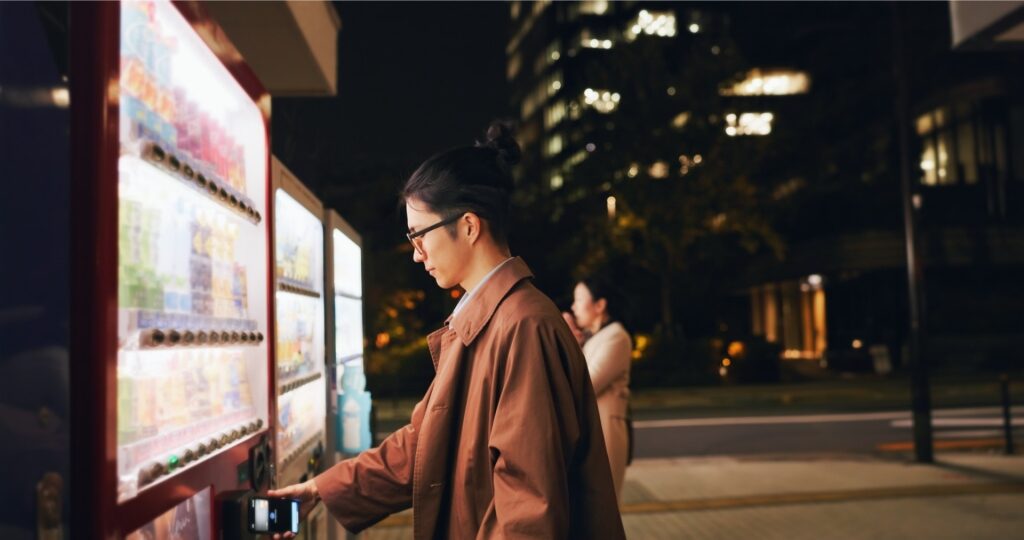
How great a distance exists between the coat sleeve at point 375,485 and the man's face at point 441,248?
0.36 meters

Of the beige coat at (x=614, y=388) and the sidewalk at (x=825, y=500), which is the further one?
the sidewalk at (x=825, y=500)

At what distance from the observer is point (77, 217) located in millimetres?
1592

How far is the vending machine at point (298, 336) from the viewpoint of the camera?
3.39m

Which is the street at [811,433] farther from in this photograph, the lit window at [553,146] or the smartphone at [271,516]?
the lit window at [553,146]

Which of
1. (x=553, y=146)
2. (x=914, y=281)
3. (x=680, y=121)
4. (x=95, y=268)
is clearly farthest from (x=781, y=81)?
(x=95, y=268)

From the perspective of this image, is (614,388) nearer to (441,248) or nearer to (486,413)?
(441,248)

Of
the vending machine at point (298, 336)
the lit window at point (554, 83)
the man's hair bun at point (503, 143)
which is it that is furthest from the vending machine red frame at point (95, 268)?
the lit window at point (554, 83)

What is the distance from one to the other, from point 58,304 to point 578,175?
24.6 m

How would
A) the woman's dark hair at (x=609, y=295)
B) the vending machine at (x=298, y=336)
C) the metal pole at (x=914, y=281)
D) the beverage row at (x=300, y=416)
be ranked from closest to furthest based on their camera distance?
the vending machine at (x=298, y=336), the beverage row at (x=300, y=416), the woman's dark hair at (x=609, y=295), the metal pole at (x=914, y=281)

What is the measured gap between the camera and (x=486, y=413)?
2.09 metres

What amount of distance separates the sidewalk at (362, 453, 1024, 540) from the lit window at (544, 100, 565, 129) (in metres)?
65.7

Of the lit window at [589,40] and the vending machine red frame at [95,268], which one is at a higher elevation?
the lit window at [589,40]

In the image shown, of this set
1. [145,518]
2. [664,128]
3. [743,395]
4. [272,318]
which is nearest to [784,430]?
[743,395]

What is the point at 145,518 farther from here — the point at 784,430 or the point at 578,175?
the point at 578,175
